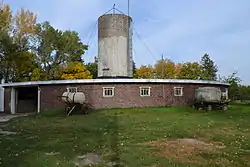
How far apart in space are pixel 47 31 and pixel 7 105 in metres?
16.6

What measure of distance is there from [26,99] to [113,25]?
11.7 meters

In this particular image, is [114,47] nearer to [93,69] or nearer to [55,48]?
[55,48]

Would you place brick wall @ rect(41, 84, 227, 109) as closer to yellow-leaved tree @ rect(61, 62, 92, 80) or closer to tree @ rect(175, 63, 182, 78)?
yellow-leaved tree @ rect(61, 62, 92, 80)

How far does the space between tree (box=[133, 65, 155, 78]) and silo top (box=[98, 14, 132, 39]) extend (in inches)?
1178

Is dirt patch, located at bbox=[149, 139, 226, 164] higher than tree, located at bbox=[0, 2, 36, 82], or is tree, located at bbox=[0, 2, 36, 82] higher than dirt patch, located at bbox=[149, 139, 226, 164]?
tree, located at bbox=[0, 2, 36, 82]

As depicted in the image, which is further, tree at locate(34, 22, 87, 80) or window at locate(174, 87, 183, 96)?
tree at locate(34, 22, 87, 80)

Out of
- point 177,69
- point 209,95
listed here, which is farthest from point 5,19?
point 177,69

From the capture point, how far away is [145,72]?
56.6m

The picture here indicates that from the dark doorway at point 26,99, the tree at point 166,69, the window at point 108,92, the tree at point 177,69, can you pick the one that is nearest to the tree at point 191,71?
the tree at point 177,69

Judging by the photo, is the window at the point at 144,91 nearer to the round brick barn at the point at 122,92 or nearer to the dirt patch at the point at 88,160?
the round brick barn at the point at 122,92

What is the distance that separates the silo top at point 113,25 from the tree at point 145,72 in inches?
1178

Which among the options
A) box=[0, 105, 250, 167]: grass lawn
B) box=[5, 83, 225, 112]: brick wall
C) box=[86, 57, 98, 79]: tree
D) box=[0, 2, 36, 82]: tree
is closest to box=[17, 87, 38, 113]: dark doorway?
box=[5, 83, 225, 112]: brick wall

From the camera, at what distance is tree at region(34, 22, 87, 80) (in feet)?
134

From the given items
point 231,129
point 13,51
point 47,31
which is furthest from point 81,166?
point 47,31
